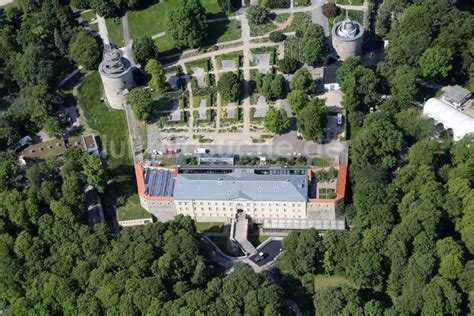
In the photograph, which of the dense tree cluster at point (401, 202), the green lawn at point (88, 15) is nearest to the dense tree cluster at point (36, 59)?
the green lawn at point (88, 15)

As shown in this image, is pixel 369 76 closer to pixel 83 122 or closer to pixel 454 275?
pixel 454 275

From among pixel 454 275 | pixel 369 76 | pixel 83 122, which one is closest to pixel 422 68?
pixel 369 76

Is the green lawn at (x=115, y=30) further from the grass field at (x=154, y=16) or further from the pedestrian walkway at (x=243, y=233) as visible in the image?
the pedestrian walkway at (x=243, y=233)

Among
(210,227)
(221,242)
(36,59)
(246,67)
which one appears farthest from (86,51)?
(221,242)

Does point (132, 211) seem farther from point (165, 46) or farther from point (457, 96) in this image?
point (457, 96)

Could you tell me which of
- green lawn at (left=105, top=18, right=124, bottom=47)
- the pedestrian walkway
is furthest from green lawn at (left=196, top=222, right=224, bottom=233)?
green lawn at (left=105, top=18, right=124, bottom=47)

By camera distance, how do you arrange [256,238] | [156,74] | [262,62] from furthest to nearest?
[262,62]
[156,74]
[256,238]
